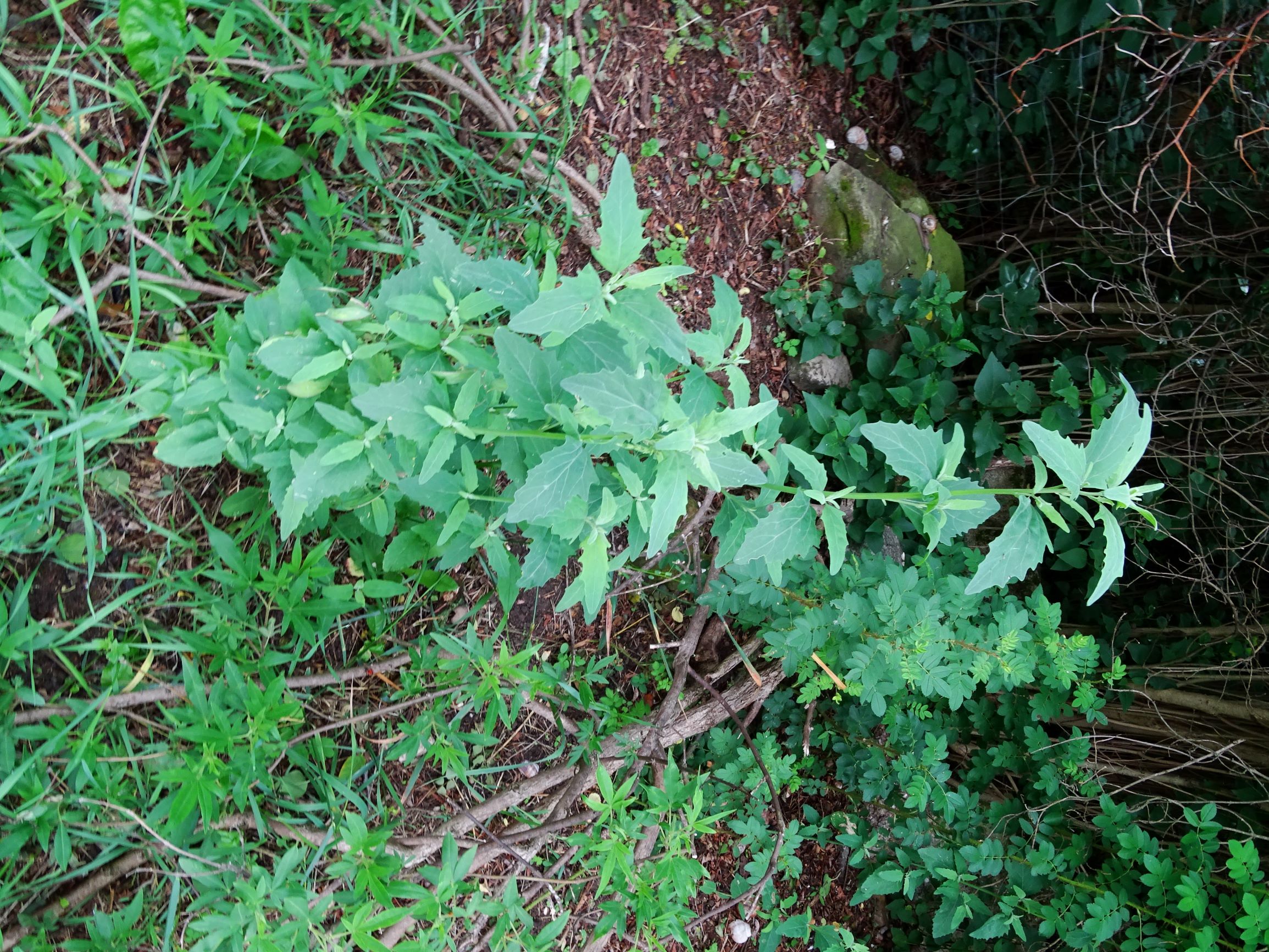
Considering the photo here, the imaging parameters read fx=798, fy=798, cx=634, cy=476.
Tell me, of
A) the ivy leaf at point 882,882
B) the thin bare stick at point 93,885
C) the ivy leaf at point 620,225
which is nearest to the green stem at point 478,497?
the ivy leaf at point 620,225

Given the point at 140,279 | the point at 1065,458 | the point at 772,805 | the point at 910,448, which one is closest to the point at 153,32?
the point at 140,279

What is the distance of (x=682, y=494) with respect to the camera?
1.37m

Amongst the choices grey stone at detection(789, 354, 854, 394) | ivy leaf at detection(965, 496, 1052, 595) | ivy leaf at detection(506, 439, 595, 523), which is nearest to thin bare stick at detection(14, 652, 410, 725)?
ivy leaf at detection(506, 439, 595, 523)

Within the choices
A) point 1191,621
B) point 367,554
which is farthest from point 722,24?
point 1191,621

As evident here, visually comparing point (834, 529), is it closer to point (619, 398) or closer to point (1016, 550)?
point (1016, 550)

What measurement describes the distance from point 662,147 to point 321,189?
155cm

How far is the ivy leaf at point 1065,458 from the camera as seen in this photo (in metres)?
1.34

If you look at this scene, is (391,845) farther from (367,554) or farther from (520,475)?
(520,475)

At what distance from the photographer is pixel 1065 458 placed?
1372 millimetres

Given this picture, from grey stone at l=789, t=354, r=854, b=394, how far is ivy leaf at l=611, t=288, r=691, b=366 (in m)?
2.26

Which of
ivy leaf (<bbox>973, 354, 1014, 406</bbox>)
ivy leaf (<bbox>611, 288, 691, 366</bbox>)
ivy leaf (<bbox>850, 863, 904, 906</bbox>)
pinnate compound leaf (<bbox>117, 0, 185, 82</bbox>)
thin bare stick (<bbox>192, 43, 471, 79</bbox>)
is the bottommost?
ivy leaf (<bbox>850, 863, 904, 906</bbox>)

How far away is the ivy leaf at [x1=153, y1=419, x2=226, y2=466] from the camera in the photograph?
166 cm

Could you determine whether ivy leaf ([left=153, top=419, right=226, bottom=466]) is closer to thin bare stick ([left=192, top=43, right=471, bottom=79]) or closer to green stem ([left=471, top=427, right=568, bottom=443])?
green stem ([left=471, top=427, right=568, bottom=443])

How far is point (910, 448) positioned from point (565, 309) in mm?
700
